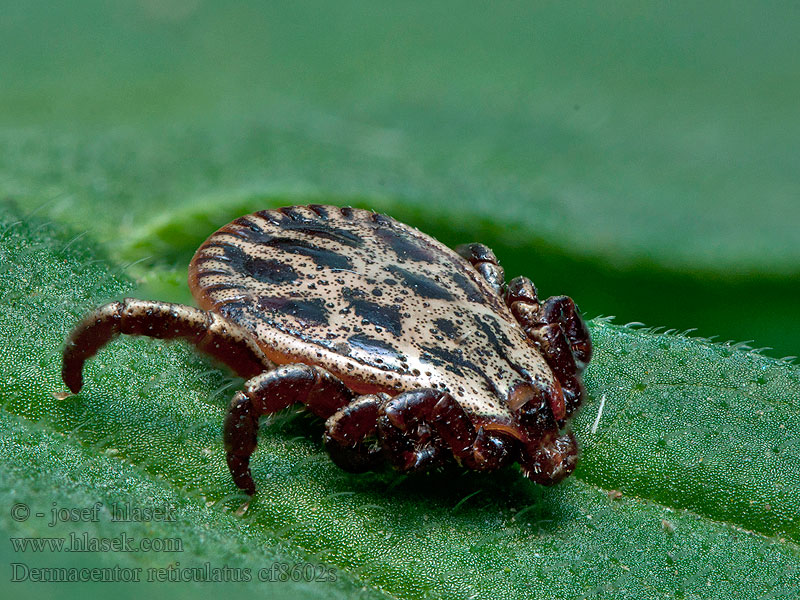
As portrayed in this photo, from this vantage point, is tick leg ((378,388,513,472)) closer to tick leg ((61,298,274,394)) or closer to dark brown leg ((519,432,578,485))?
dark brown leg ((519,432,578,485))

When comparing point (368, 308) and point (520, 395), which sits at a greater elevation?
point (368, 308)

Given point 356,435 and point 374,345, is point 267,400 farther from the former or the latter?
point 374,345

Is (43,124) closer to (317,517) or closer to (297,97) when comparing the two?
(297,97)

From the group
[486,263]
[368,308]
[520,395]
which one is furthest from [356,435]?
[486,263]

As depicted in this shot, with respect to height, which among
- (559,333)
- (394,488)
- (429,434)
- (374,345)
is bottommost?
(394,488)

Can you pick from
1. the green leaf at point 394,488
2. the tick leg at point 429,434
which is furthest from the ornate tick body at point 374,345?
the green leaf at point 394,488

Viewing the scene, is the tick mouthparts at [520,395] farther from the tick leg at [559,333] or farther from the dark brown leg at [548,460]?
the tick leg at [559,333]
